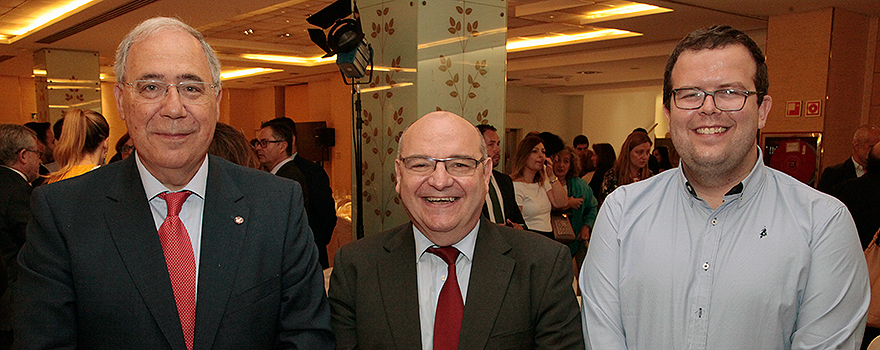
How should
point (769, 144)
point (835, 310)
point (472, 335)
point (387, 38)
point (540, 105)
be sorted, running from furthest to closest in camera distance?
point (540, 105), point (769, 144), point (387, 38), point (472, 335), point (835, 310)

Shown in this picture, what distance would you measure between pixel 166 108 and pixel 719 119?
1.29m

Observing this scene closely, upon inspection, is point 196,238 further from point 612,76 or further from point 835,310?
point 612,76

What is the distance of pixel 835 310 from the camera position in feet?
4.48

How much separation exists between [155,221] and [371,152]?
237 centimetres

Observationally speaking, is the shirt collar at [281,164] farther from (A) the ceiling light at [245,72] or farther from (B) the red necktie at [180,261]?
(A) the ceiling light at [245,72]

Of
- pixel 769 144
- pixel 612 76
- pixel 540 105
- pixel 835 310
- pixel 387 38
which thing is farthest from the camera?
pixel 540 105

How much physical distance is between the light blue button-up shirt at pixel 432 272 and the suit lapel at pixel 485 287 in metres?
0.03

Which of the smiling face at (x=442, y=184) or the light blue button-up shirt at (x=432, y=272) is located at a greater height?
the smiling face at (x=442, y=184)

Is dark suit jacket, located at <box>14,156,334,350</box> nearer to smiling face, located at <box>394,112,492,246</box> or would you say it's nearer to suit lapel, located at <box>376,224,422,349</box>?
suit lapel, located at <box>376,224,422,349</box>

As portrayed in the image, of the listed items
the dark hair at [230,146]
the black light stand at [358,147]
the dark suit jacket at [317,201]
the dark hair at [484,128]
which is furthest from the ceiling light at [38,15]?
the dark hair at [484,128]

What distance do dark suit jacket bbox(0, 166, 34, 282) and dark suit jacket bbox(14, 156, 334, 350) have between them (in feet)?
7.45

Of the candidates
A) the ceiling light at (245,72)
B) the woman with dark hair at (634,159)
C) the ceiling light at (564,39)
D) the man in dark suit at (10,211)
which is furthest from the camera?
the ceiling light at (245,72)

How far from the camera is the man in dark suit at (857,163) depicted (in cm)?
511

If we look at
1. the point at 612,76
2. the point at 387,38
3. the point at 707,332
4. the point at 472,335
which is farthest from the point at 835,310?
the point at 612,76
